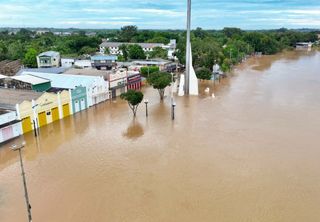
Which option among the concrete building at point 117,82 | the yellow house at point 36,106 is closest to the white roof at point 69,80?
the concrete building at point 117,82

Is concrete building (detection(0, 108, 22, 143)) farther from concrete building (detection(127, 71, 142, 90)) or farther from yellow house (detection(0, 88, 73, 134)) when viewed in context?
concrete building (detection(127, 71, 142, 90))

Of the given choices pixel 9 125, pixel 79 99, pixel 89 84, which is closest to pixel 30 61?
pixel 89 84

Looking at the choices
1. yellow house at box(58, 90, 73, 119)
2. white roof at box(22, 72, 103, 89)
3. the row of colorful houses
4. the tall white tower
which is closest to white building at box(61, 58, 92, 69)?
the row of colorful houses

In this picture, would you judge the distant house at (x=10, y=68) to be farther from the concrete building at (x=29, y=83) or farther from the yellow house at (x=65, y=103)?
the yellow house at (x=65, y=103)

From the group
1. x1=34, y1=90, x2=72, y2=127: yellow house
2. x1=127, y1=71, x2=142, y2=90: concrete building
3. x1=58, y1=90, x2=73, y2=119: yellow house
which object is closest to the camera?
x1=34, y1=90, x2=72, y2=127: yellow house

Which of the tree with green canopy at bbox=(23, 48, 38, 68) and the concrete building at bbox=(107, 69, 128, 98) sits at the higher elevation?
the tree with green canopy at bbox=(23, 48, 38, 68)

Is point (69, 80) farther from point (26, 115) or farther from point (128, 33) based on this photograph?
point (128, 33)
